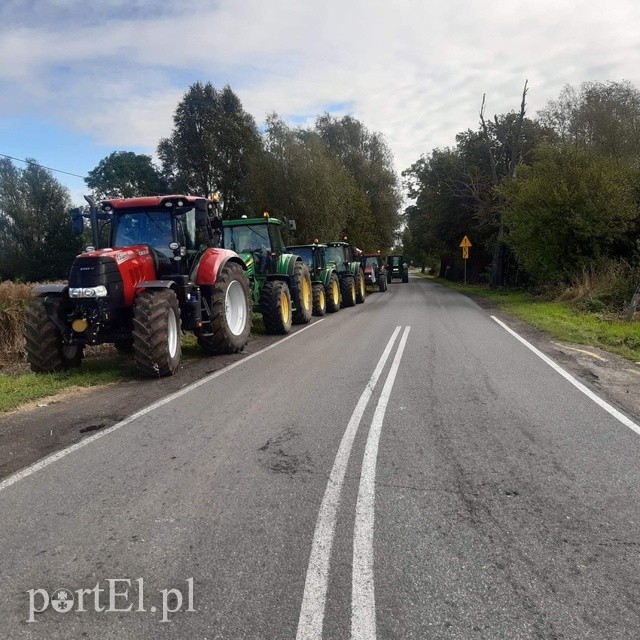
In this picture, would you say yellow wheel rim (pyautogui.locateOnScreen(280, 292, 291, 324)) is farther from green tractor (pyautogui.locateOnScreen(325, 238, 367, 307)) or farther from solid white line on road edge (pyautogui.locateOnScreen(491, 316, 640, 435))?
green tractor (pyautogui.locateOnScreen(325, 238, 367, 307))

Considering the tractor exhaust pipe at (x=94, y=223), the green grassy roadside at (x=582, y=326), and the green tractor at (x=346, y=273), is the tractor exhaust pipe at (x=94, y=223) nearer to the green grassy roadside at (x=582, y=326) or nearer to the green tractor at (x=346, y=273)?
the green grassy roadside at (x=582, y=326)

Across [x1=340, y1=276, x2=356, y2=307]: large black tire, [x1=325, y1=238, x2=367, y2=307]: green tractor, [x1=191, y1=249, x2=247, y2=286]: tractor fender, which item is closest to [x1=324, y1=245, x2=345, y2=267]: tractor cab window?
[x1=325, y1=238, x2=367, y2=307]: green tractor

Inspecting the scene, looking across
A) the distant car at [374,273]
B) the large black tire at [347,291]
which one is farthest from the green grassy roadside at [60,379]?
the distant car at [374,273]

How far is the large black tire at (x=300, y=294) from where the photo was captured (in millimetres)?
14586

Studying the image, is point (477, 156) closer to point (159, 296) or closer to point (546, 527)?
point (159, 296)

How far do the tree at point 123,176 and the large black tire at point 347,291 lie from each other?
94.1ft

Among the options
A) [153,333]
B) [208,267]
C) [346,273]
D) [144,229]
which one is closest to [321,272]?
[346,273]

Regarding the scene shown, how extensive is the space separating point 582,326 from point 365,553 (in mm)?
12109

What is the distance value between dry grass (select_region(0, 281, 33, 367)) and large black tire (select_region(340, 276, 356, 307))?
12.6 m

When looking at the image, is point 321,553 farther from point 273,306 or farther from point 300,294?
point 300,294

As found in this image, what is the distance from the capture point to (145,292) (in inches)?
318

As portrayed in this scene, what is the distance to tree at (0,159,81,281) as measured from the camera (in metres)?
44.9

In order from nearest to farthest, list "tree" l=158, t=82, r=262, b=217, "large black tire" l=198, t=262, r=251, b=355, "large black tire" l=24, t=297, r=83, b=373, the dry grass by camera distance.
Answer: "large black tire" l=24, t=297, r=83, b=373 → "large black tire" l=198, t=262, r=251, b=355 → the dry grass → "tree" l=158, t=82, r=262, b=217

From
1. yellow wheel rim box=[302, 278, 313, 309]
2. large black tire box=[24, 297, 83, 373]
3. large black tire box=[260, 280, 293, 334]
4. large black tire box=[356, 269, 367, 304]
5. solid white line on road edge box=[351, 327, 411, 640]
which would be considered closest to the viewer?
solid white line on road edge box=[351, 327, 411, 640]
